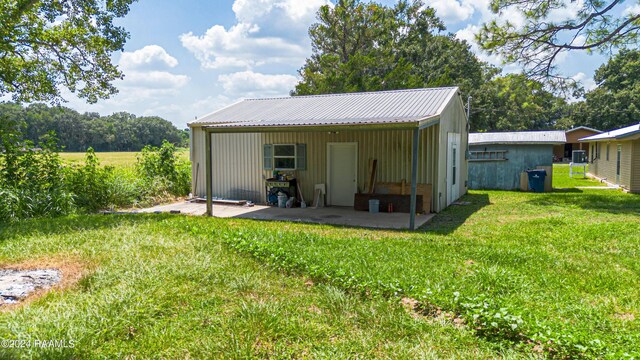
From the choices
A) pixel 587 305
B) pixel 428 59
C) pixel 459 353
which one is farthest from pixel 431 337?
pixel 428 59

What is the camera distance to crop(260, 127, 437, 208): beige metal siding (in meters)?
9.89

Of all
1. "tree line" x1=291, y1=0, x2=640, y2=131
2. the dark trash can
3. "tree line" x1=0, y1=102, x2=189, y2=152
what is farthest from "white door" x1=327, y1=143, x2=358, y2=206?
"tree line" x1=0, y1=102, x2=189, y2=152

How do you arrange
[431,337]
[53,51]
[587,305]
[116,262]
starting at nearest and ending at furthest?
[431,337] < [587,305] < [116,262] < [53,51]

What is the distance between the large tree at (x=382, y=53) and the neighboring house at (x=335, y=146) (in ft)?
35.3

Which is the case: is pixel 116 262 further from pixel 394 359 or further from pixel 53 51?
pixel 53 51

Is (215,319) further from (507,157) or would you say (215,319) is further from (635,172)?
(635,172)

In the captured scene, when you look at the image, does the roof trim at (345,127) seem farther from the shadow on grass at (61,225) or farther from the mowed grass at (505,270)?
the shadow on grass at (61,225)

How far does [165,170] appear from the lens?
13.1 meters

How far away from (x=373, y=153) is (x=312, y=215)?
2476 millimetres

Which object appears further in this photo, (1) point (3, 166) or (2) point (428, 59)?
(2) point (428, 59)

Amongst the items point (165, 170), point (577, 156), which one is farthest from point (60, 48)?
point (577, 156)

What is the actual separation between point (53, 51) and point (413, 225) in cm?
1218

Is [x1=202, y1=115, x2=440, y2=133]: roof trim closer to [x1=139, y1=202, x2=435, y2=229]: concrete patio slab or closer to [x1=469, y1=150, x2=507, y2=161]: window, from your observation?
[x1=139, y1=202, x2=435, y2=229]: concrete patio slab

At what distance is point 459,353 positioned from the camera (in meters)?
2.96
